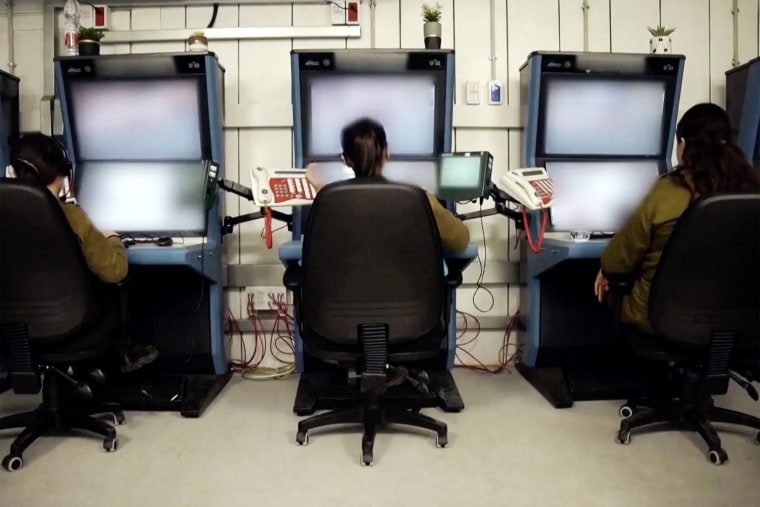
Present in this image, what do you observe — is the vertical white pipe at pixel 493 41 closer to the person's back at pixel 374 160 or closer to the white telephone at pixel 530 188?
the white telephone at pixel 530 188

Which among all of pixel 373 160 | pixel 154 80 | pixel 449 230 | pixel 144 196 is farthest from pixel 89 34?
pixel 449 230

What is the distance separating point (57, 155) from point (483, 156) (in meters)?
1.45

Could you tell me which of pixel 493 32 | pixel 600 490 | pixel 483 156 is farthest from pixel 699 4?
pixel 600 490

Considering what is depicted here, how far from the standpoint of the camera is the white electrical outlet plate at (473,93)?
2939 mm

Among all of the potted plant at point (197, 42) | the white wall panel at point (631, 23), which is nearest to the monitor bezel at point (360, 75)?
the potted plant at point (197, 42)

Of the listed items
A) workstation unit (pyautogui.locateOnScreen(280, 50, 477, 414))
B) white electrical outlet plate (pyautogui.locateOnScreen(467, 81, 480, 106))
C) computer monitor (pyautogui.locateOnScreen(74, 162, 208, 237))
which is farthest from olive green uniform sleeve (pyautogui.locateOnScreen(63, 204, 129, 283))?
white electrical outlet plate (pyautogui.locateOnScreen(467, 81, 480, 106))

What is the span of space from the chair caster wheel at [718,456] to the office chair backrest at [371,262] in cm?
93

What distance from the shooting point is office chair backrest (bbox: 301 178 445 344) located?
171 cm

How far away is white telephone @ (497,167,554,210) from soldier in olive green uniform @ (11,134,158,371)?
1.40 metres

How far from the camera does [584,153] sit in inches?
105

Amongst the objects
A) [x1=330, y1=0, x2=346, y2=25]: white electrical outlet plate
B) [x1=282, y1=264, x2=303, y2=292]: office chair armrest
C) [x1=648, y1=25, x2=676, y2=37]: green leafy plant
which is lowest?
[x1=282, y1=264, x2=303, y2=292]: office chair armrest

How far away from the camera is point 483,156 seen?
7.50ft

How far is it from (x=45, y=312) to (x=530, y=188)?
168 centimetres

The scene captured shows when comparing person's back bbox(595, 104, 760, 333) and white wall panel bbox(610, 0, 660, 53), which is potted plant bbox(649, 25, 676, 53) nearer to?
white wall panel bbox(610, 0, 660, 53)
